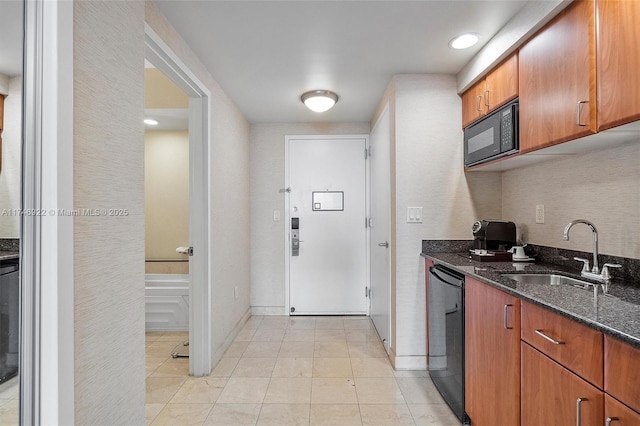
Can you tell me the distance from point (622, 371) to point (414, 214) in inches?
70.0

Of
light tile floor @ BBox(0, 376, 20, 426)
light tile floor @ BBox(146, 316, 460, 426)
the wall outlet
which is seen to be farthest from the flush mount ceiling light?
light tile floor @ BBox(0, 376, 20, 426)

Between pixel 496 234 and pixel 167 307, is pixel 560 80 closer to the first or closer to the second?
pixel 496 234

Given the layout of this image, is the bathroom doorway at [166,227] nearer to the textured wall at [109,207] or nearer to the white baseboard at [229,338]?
the white baseboard at [229,338]

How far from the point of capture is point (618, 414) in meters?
0.89

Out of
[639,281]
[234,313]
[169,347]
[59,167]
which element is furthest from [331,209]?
[59,167]

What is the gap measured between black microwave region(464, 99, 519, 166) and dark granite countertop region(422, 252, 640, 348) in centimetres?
73

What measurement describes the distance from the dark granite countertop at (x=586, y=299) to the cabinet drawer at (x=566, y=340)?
0.12ft

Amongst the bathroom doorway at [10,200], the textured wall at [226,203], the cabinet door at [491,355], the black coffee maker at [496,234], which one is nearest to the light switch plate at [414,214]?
the black coffee maker at [496,234]

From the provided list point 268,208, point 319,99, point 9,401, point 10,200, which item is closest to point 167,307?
point 268,208

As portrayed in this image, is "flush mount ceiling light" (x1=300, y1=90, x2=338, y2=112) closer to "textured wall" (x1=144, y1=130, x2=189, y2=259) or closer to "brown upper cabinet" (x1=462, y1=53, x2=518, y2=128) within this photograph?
"brown upper cabinet" (x1=462, y1=53, x2=518, y2=128)

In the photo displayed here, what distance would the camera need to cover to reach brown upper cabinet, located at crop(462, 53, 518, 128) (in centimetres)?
196

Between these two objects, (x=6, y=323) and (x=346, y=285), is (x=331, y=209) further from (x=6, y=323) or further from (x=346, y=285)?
(x=6, y=323)

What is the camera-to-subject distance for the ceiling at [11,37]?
886 mm

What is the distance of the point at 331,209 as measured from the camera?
156 inches
